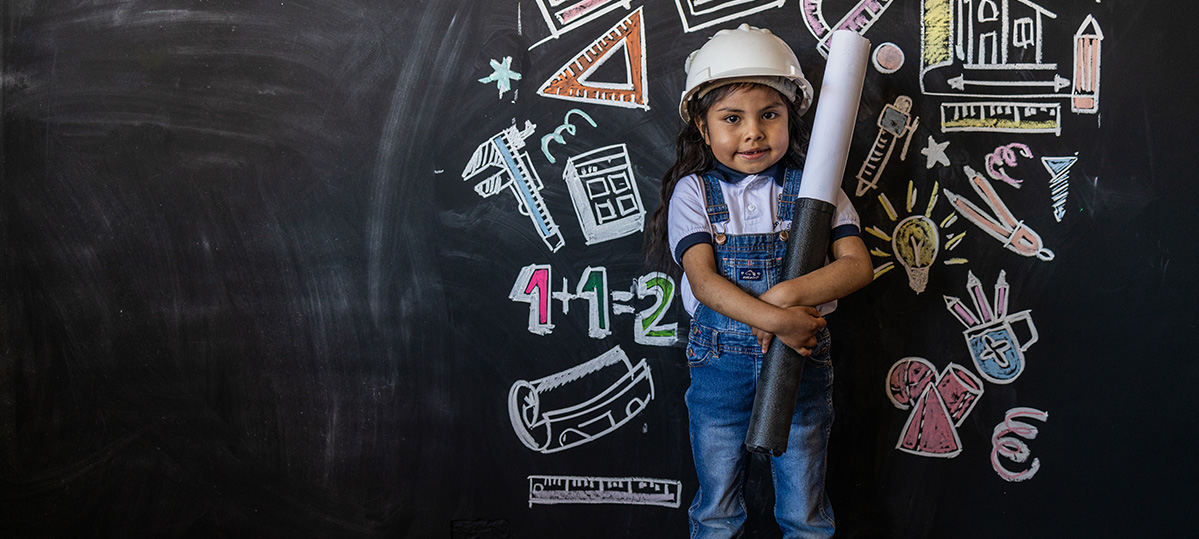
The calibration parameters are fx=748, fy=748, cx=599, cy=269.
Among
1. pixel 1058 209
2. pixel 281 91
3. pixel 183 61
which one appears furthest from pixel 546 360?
pixel 1058 209

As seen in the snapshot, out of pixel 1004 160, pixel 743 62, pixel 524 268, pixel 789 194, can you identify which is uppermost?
pixel 743 62

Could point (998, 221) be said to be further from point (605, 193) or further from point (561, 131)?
point (561, 131)

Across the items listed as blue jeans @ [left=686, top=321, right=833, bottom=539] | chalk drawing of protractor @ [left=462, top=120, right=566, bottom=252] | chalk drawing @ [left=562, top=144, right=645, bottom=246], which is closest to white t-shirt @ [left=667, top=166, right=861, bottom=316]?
blue jeans @ [left=686, top=321, right=833, bottom=539]

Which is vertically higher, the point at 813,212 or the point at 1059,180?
the point at 1059,180

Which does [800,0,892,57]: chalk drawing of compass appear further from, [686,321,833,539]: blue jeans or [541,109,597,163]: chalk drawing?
[686,321,833,539]: blue jeans

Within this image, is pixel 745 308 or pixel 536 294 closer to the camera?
pixel 745 308

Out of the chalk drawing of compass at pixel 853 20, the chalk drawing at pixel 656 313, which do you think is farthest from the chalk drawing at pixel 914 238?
the chalk drawing at pixel 656 313

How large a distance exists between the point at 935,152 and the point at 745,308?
0.72m

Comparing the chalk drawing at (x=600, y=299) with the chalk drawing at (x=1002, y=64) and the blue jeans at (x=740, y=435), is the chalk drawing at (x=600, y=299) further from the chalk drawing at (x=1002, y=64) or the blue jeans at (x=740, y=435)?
the chalk drawing at (x=1002, y=64)

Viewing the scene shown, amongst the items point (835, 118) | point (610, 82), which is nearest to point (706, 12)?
point (610, 82)

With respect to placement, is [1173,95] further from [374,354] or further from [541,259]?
[374,354]

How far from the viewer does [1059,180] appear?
171cm

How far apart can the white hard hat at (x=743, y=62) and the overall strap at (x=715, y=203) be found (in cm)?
18

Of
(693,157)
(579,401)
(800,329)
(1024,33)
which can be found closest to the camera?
(800,329)
